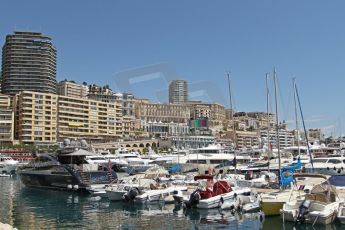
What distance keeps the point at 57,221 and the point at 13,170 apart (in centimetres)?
6518

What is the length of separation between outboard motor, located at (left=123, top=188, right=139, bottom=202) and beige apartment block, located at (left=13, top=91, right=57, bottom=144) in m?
118

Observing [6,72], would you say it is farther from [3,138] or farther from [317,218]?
[317,218]

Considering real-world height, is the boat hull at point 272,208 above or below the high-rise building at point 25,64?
below

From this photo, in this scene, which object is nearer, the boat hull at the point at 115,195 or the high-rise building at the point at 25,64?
the boat hull at the point at 115,195

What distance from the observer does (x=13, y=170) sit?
8738 cm

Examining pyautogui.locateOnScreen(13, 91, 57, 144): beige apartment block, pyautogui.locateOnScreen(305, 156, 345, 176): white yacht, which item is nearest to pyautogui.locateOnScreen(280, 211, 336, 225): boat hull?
pyautogui.locateOnScreen(305, 156, 345, 176): white yacht

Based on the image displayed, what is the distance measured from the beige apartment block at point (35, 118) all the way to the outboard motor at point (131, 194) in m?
118

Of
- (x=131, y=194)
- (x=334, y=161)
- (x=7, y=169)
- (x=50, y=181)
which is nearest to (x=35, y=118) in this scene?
(x=7, y=169)

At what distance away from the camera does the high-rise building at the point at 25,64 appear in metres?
185

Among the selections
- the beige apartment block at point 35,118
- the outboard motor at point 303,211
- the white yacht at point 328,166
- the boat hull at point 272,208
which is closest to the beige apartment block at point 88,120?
the beige apartment block at point 35,118

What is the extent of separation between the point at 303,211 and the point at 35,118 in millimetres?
134604

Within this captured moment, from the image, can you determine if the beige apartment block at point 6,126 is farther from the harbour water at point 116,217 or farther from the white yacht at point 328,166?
the harbour water at point 116,217

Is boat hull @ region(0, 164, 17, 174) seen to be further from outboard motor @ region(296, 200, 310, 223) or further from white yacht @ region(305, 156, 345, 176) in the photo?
outboard motor @ region(296, 200, 310, 223)

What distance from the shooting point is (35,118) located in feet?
482
